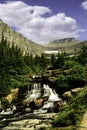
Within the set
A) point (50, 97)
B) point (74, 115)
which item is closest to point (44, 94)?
point (50, 97)

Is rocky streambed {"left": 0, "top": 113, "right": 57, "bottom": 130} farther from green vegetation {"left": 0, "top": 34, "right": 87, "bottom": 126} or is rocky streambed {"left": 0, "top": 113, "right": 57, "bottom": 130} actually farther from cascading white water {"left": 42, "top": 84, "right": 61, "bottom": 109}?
cascading white water {"left": 42, "top": 84, "right": 61, "bottom": 109}

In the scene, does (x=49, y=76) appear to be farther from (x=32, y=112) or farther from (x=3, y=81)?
(x=32, y=112)

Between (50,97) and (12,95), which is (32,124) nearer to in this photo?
(50,97)

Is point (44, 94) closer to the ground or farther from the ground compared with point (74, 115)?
closer to the ground

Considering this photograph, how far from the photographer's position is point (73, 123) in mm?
38656

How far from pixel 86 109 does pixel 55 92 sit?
2613 cm

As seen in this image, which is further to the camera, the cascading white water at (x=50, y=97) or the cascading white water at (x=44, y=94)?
the cascading white water at (x=44, y=94)

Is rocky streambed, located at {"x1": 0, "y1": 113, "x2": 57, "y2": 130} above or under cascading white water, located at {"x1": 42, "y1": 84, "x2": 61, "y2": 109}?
under

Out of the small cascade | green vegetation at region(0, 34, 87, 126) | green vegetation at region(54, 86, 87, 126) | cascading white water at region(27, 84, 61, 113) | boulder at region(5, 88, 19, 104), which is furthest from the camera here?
boulder at region(5, 88, 19, 104)

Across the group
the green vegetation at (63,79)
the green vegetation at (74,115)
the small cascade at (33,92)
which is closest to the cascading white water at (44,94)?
the small cascade at (33,92)

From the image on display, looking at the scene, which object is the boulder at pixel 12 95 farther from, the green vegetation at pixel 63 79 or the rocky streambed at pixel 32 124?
the rocky streambed at pixel 32 124

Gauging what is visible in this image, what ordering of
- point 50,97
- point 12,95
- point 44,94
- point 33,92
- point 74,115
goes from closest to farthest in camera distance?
point 74,115
point 50,97
point 44,94
point 33,92
point 12,95

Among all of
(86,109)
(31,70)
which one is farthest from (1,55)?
(86,109)


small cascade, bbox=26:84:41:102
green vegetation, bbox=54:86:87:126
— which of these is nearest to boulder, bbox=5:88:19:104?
small cascade, bbox=26:84:41:102
